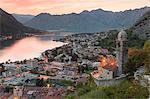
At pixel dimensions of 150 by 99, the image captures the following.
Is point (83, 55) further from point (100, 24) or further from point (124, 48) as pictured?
point (100, 24)

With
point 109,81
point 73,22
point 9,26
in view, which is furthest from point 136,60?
point 73,22

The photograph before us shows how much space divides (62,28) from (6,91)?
5549 cm

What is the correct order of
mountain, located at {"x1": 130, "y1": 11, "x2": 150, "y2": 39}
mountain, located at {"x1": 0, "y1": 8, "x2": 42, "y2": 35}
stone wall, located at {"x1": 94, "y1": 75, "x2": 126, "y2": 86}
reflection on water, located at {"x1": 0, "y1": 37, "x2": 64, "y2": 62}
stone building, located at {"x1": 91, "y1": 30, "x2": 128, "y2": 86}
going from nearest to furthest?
stone wall, located at {"x1": 94, "y1": 75, "x2": 126, "y2": 86}, stone building, located at {"x1": 91, "y1": 30, "x2": 128, "y2": 86}, mountain, located at {"x1": 130, "y1": 11, "x2": 150, "y2": 39}, reflection on water, located at {"x1": 0, "y1": 37, "x2": 64, "y2": 62}, mountain, located at {"x1": 0, "y1": 8, "x2": 42, "y2": 35}

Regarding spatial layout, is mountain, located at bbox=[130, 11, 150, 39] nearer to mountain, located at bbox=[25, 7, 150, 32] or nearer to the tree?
the tree

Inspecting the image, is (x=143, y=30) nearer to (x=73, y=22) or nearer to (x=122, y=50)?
(x=122, y=50)

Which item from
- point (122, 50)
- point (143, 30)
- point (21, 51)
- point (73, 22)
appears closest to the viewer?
point (122, 50)

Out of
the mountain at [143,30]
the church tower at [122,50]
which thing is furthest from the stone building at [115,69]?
the mountain at [143,30]

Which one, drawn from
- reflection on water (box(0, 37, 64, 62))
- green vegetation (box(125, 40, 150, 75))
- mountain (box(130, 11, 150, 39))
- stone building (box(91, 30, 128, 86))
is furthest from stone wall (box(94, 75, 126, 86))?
reflection on water (box(0, 37, 64, 62))

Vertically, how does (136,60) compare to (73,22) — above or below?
above

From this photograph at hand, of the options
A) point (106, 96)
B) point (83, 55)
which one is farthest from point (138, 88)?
point (83, 55)

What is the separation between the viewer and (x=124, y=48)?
6.23 metres

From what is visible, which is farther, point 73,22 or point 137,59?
point 73,22

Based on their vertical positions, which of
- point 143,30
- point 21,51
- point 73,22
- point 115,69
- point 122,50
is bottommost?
point 21,51

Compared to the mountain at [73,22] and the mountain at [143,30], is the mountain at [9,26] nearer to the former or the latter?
the mountain at [73,22]
